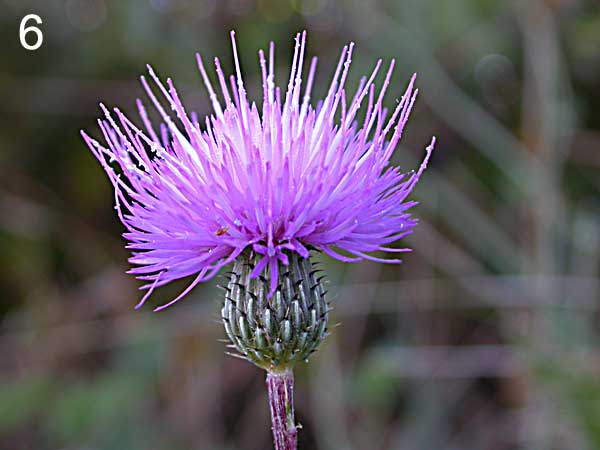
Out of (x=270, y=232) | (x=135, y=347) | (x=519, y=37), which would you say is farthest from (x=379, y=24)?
(x=270, y=232)

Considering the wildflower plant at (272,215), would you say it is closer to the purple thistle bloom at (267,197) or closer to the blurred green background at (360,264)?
the purple thistle bloom at (267,197)

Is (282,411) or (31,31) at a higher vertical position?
(31,31)

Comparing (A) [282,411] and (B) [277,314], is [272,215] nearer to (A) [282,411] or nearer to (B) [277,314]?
(B) [277,314]

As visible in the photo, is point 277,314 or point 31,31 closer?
point 277,314

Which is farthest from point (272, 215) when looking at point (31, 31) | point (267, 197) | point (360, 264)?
point (31, 31)

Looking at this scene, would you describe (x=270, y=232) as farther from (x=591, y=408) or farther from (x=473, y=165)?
(x=473, y=165)

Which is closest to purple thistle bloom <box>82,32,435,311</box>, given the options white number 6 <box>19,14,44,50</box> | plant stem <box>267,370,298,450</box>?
plant stem <box>267,370,298,450</box>
